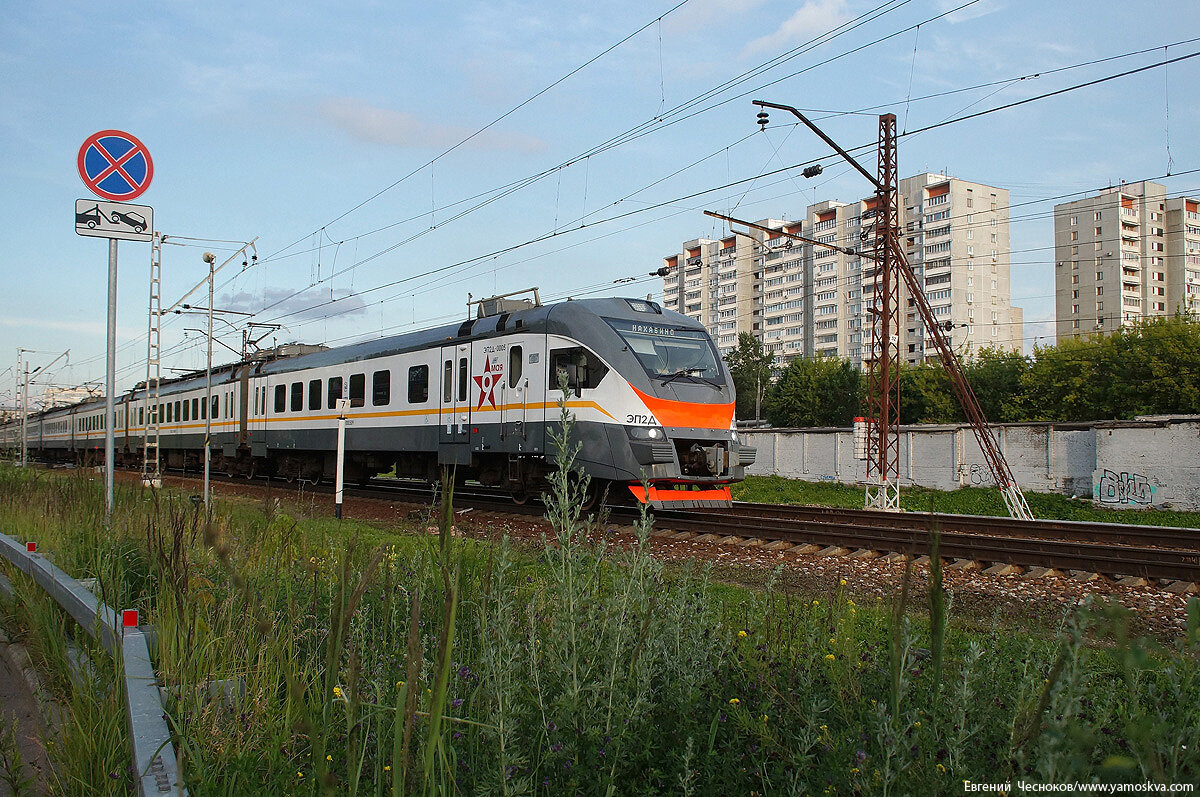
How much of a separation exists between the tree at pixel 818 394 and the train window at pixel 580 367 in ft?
187

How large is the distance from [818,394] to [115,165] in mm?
69174

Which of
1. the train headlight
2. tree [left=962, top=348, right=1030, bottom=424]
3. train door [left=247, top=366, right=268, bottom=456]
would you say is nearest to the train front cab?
the train headlight

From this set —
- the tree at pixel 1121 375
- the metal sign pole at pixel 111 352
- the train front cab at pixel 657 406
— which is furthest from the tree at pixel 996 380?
the metal sign pole at pixel 111 352

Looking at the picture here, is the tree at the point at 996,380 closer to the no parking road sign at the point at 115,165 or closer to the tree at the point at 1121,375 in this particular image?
the tree at the point at 1121,375

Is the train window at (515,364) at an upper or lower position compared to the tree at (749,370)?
lower

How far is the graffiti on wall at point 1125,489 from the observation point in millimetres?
19484

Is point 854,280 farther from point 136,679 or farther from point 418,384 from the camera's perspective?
point 136,679

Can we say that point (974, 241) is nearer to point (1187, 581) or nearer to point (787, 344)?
point (787, 344)

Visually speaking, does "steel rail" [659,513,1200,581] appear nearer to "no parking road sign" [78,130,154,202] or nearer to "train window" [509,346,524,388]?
"train window" [509,346,524,388]

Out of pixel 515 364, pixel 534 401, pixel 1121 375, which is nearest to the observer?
pixel 534 401

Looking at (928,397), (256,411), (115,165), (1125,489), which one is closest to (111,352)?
(115,165)

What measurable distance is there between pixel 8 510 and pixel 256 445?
15.0 metres

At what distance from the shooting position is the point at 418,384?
1570 centimetres

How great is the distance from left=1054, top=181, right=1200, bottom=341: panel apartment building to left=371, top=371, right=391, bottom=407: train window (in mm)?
95266
